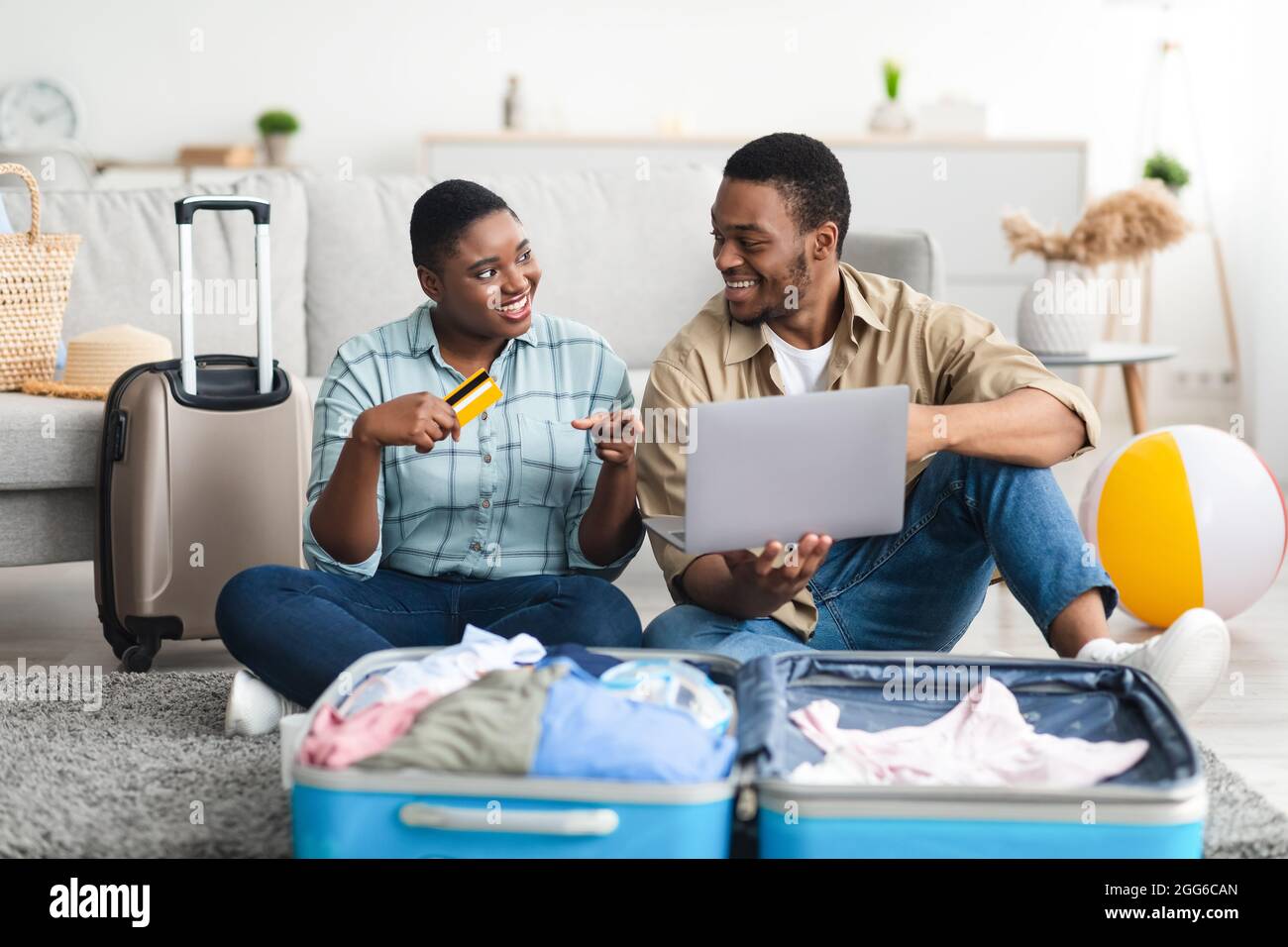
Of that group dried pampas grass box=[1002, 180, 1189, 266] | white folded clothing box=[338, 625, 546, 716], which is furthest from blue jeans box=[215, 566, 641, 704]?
dried pampas grass box=[1002, 180, 1189, 266]

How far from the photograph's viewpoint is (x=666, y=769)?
1167mm

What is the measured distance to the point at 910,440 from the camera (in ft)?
5.26

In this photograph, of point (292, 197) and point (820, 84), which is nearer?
point (292, 197)

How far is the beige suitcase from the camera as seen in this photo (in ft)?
6.88

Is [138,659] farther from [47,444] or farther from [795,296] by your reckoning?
[795,296]

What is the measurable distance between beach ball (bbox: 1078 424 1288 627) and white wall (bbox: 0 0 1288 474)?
310cm

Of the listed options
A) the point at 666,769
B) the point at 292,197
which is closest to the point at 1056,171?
the point at 292,197

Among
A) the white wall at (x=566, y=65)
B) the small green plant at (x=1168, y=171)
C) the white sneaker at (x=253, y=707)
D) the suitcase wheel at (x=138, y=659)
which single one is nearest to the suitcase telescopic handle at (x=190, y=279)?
the suitcase wheel at (x=138, y=659)

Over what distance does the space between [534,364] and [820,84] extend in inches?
151

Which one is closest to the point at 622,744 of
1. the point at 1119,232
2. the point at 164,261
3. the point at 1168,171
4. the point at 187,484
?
the point at 187,484

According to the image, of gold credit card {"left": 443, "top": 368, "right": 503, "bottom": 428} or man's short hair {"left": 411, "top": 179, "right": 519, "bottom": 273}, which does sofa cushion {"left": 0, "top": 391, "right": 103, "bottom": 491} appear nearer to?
man's short hair {"left": 411, "top": 179, "right": 519, "bottom": 273}

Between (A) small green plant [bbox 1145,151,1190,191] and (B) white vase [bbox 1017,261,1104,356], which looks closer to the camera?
(B) white vase [bbox 1017,261,1104,356]

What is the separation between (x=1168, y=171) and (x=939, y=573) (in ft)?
11.5
